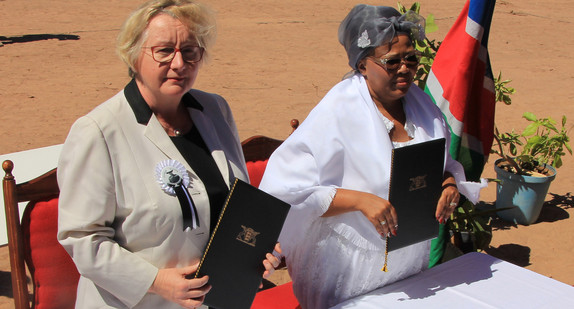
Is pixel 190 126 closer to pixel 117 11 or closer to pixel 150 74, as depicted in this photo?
pixel 150 74

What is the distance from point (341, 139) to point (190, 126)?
57 cm

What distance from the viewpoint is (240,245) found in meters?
1.91

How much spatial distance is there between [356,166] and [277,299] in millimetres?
1056

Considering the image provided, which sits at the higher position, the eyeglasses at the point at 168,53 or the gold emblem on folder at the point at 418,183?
the eyeglasses at the point at 168,53

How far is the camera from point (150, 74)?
74.4 inches

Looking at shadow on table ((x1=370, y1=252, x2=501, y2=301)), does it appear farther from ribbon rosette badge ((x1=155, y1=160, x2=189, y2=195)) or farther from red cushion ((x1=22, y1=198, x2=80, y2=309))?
red cushion ((x1=22, y1=198, x2=80, y2=309))

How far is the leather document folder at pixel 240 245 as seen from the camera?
1852 millimetres

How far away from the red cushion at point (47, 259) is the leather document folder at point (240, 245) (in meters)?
0.91

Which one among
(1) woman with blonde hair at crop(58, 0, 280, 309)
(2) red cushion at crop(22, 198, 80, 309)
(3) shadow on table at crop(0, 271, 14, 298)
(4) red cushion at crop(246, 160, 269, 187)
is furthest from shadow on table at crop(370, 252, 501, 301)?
(3) shadow on table at crop(0, 271, 14, 298)

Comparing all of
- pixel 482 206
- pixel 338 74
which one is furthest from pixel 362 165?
pixel 338 74

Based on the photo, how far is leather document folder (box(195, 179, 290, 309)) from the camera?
1852mm

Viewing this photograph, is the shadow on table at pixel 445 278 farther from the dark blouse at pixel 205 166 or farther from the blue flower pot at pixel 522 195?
the blue flower pot at pixel 522 195

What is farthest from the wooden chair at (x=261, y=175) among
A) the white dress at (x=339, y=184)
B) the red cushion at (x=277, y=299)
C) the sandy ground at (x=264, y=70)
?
the sandy ground at (x=264, y=70)

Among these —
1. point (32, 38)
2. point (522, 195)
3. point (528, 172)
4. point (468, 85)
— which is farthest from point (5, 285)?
point (32, 38)
